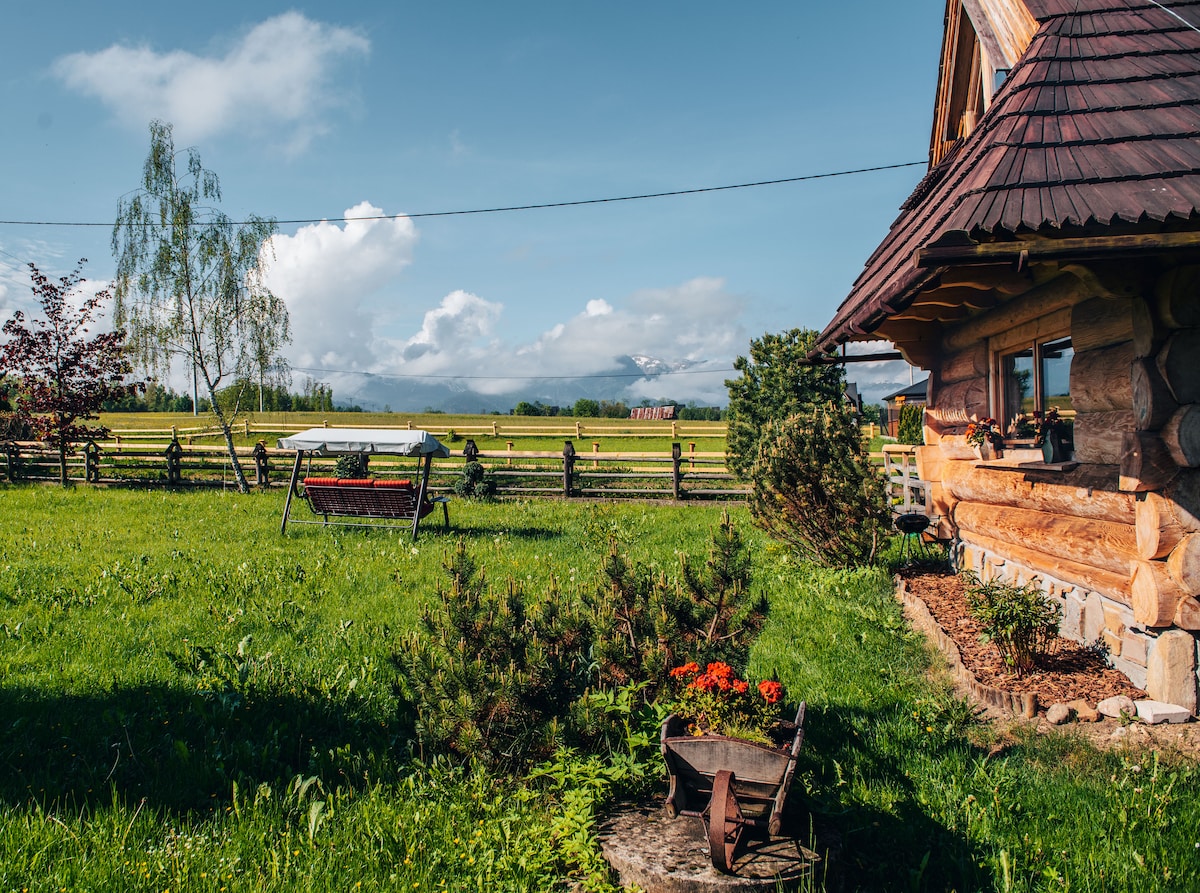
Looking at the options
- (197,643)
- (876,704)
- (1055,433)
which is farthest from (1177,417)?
(197,643)

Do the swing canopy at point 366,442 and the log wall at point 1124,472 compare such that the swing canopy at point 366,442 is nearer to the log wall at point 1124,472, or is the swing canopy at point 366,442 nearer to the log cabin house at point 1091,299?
the log cabin house at point 1091,299

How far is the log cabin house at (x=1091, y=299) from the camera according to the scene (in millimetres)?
4227

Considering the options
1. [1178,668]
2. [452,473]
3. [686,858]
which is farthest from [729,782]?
[452,473]

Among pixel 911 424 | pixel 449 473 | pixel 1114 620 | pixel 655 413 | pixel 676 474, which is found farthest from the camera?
pixel 655 413

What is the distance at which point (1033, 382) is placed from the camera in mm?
6348

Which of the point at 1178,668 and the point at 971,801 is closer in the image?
the point at 971,801

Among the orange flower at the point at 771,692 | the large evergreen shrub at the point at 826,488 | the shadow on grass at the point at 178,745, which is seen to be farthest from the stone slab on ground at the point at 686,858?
the large evergreen shrub at the point at 826,488

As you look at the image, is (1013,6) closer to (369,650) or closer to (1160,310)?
(1160,310)

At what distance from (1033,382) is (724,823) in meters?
5.17

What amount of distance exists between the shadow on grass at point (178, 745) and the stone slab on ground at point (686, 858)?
175 centimetres

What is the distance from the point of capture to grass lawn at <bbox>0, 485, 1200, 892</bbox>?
3.29m

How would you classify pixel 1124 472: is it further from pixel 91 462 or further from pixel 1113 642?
pixel 91 462

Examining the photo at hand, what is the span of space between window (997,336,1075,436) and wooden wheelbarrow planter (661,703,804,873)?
4.25m

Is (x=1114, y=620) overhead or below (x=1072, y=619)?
overhead
